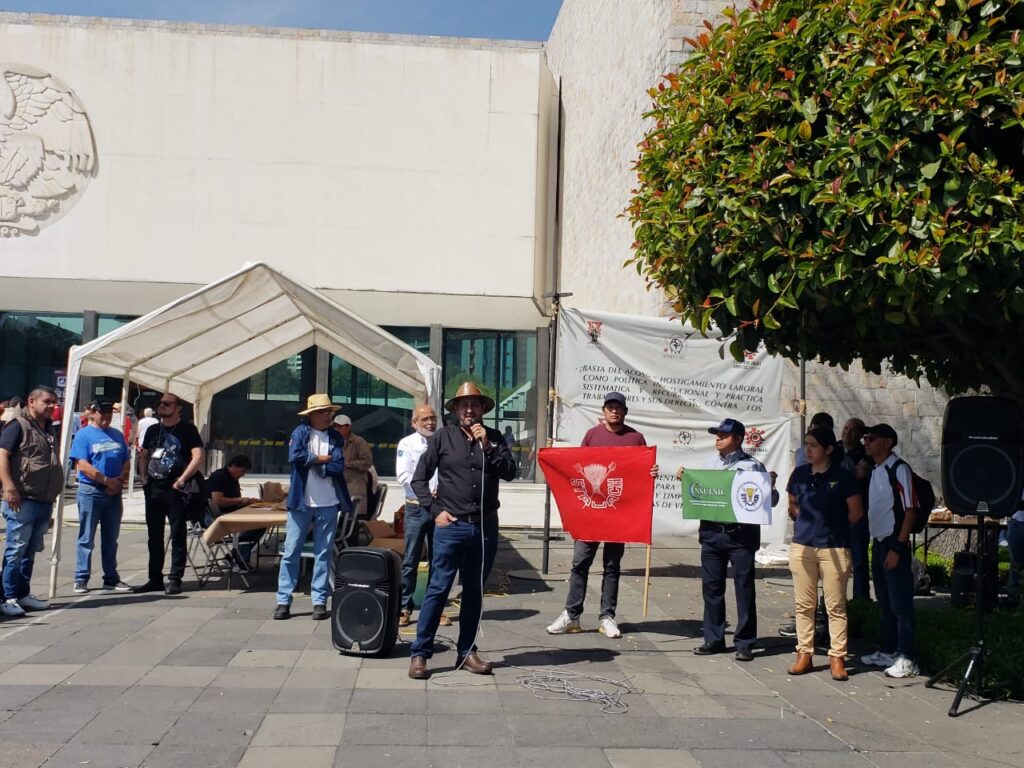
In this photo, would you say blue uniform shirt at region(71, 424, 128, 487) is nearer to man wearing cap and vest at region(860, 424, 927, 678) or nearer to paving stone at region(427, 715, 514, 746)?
paving stone at region(427, 715, 514, 746)

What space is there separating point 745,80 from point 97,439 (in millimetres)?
6710

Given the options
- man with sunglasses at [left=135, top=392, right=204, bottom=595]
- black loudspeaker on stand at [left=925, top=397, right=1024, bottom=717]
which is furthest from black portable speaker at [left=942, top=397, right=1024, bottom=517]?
man with sunglasses at [left=135, top=392, right=204, bottom=595]

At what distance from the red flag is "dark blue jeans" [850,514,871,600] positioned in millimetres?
1616

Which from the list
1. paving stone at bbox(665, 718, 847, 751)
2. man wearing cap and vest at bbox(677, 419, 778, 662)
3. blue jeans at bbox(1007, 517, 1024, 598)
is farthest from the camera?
blue jeans at bbox(1007, 517, 1024, 598)

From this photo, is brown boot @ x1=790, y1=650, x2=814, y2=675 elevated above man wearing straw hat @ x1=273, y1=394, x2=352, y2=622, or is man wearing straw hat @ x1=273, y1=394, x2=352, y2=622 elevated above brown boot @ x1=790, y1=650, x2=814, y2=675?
man wearing straw hat @ x1=273, y1=394, x2=352, y2=622

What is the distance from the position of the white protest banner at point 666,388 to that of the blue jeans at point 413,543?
120 inches

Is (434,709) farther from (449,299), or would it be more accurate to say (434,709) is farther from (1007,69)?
(449,299)

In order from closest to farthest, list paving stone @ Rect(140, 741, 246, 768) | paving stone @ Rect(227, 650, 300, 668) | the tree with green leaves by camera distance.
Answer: paving stone @ Rect(140, 741, 246, 768), the tree with green leaves, paving stone @ Rect(227, 650, 300, 668)

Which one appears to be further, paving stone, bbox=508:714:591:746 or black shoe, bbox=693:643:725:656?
black shoe, bbox=693:643:725:656

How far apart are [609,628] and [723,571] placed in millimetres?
1073

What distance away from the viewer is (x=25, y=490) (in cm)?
858

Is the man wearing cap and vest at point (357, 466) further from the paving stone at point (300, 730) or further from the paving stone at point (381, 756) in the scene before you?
the paving stone at point (381, 756)

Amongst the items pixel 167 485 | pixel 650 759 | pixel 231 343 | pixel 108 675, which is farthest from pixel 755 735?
pixel 231 343

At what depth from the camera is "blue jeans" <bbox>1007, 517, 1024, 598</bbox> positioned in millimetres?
10703
